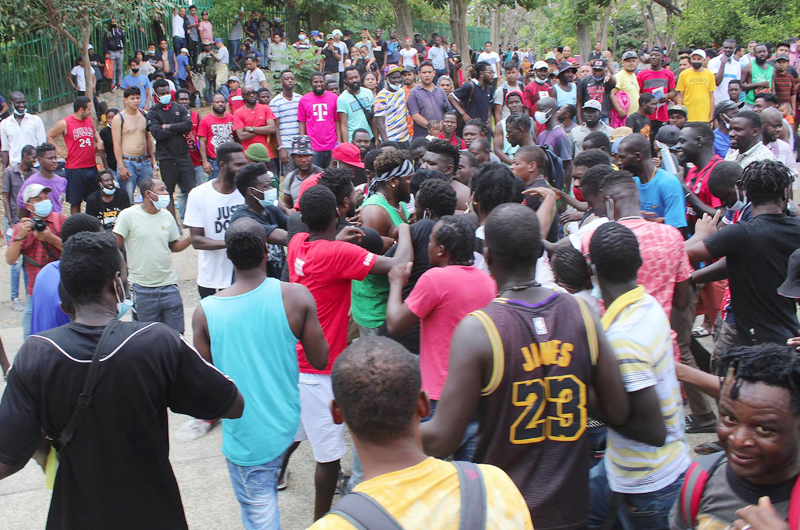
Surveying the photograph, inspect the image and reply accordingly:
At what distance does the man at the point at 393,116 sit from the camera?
10.7 m

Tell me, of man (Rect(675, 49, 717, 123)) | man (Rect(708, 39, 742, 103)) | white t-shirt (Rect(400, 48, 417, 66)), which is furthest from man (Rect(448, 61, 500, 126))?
white t-shirt (Rect(400, 48, 417, 66))

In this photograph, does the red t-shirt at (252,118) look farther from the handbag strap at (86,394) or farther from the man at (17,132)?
the handbag strap at (86,394)

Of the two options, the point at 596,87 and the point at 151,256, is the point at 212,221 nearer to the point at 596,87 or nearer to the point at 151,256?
the point at 151,256

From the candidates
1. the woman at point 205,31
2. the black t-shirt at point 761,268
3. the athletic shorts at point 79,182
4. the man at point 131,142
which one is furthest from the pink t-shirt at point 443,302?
the woman at point 205,31

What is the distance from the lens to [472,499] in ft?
5.92

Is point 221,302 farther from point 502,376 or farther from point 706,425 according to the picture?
point 706,425

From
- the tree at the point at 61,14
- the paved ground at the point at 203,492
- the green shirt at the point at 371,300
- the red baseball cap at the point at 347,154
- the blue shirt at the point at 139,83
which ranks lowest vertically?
the paved ground at the point at 203,492

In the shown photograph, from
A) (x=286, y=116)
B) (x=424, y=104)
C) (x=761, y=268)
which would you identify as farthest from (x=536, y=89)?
Result: (x=761, y=268)

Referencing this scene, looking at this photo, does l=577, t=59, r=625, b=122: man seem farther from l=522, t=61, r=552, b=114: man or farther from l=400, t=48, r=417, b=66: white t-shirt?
l=400, t=48, r=417, b=66: white t-shirt

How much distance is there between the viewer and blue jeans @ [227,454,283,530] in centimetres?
348

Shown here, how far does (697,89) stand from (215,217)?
9.83 m

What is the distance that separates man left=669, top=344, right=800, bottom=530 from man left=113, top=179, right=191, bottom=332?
198 inches

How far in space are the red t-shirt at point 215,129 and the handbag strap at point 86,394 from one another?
8817 millimetres

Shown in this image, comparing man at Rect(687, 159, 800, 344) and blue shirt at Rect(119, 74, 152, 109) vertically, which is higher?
blue shirt at Rect(119, 74, 152, 109)
